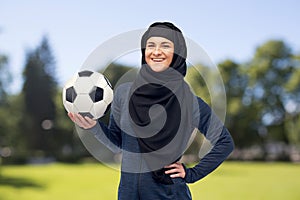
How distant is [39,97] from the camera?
3453 centimetres

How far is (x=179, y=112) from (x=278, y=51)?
117 feet

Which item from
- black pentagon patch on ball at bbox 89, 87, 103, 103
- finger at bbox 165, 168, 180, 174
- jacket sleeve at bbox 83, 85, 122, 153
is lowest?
finger at bbox 165, 168, 180, 174

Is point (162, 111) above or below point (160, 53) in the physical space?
below

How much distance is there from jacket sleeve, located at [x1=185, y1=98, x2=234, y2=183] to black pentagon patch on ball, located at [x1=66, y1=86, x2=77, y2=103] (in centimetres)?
65

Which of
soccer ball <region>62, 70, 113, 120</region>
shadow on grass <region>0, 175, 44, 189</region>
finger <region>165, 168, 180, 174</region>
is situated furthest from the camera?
shadow on grass <region>0, 175, 44, 189</region>

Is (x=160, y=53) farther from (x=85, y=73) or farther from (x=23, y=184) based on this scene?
(x=23, y=184)

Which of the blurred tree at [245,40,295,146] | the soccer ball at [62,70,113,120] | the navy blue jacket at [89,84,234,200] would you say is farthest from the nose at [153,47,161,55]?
the blurred tree at [245,40,295,146]

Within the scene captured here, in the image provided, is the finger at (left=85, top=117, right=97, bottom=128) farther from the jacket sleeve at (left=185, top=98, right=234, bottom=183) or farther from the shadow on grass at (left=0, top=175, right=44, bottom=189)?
the shadow on grass at (left=0, top=175, right=44, bottom=189)

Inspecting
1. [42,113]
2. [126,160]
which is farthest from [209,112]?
[42,113]

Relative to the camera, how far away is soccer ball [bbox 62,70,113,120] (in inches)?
96.4

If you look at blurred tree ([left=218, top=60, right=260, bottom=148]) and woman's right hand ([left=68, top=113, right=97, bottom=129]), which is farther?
blurred tree ([left=218, top=60, right=260, bottom=148])

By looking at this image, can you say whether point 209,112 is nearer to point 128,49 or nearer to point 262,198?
point 128,49

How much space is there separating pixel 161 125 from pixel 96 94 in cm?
46

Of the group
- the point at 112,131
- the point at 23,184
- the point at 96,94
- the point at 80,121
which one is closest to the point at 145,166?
the point at 112,131
